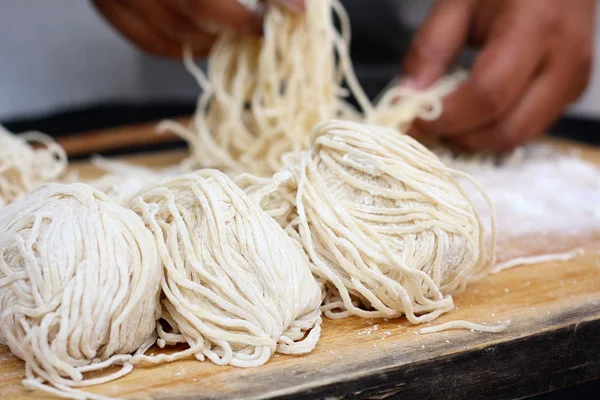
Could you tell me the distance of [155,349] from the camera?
0.72 meters

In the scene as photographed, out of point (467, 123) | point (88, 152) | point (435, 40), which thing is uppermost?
point (435, 40)

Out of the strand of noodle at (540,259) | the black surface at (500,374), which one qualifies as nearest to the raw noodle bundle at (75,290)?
the black surface at (500,374)

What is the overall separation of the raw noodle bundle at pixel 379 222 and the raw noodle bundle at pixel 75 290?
185 mm

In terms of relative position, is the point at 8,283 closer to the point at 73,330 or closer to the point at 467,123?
the point at 73,330

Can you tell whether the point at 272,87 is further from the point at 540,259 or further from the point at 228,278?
the point at 228,278

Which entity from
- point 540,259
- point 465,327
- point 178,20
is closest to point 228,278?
point 465,327

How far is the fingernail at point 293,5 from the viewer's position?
1.33 metres

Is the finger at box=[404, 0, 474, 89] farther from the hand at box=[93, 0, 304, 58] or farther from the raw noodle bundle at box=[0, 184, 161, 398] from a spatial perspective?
the raw noodle bundle at box=[0, 184, 161, 398]

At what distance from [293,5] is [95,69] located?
1.02 m

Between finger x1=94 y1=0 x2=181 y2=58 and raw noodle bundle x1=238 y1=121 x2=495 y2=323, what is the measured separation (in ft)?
2.77

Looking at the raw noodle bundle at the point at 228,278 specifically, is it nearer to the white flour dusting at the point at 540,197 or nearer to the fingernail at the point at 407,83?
the white flour dusting at the point at 540,197

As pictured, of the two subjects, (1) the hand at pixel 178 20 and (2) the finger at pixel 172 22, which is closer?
(1) the hand at pixel 178 20

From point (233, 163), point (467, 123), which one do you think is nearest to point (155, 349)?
point (233, 163)

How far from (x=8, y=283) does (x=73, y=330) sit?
0.08 m
